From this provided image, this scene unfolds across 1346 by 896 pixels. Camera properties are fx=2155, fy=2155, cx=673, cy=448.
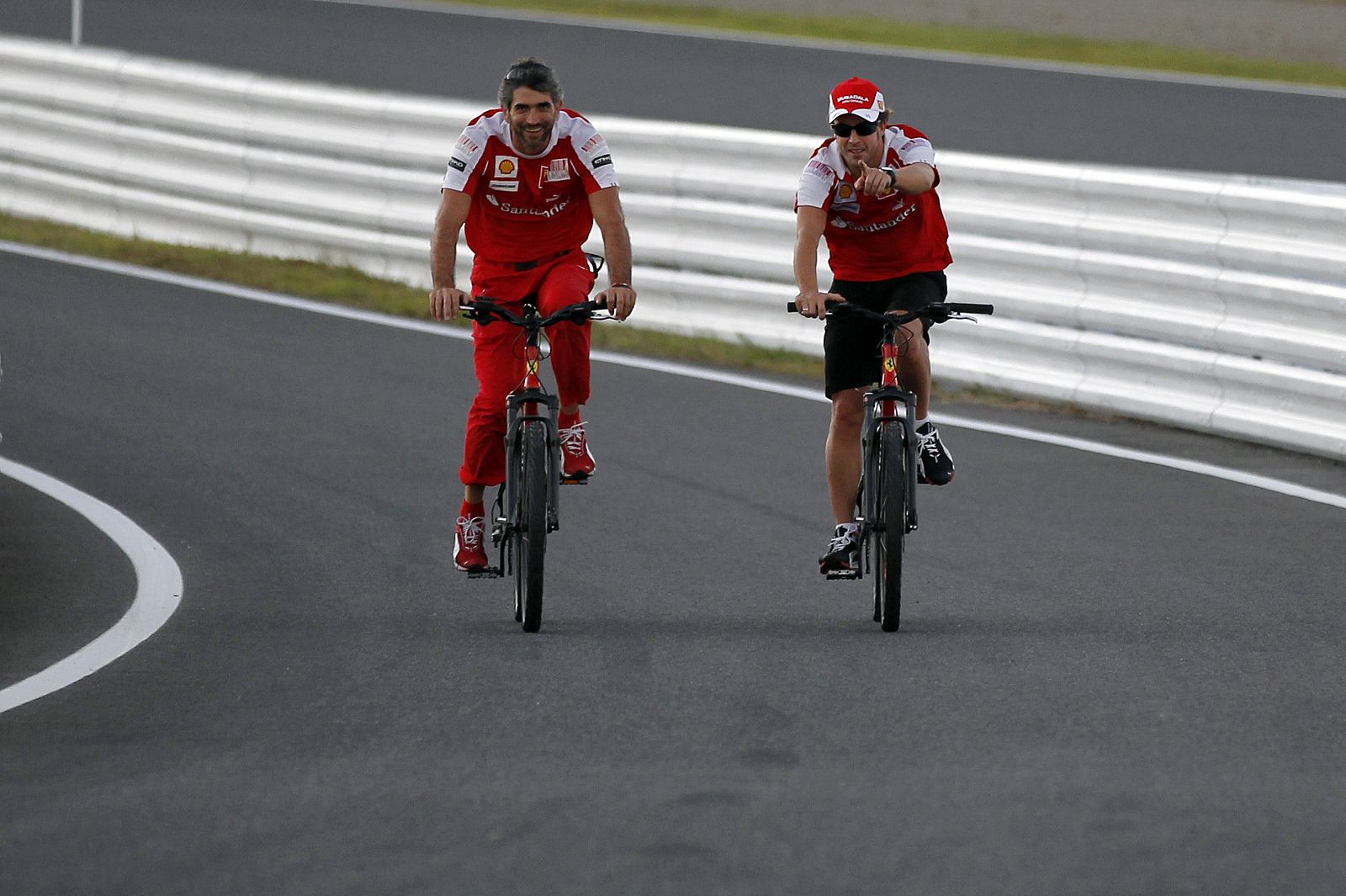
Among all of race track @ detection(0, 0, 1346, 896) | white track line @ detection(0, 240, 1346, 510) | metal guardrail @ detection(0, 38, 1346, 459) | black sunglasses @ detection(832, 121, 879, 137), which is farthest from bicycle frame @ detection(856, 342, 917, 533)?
metal guardrail @ detection(0, 38, 1346, 459)

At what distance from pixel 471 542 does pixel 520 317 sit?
1.03 m

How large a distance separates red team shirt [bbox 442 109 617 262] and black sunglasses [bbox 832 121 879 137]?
0.81 meters

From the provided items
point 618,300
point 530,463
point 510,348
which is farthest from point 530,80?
point 530,463

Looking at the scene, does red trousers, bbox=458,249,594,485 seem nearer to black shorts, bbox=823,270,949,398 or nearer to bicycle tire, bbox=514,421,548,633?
bicycle tire, bbox=514,421,548,633

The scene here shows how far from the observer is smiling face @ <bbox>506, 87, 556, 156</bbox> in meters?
7.50

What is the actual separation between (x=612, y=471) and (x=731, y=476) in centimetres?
56

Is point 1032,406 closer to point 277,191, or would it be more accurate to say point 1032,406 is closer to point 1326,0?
point 277,191

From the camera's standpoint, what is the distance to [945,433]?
11.1 m

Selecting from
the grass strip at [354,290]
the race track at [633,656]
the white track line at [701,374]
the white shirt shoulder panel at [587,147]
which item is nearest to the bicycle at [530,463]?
the race track at [633,656]

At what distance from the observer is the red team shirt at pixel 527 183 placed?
7.67 metres

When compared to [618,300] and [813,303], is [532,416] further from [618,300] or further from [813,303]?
[813,303]

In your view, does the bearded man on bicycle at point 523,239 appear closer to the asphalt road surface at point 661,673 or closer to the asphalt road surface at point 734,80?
the asphalt road surface at point 661,673

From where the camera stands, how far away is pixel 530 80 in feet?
24.5

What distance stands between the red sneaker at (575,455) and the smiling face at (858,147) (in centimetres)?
143
